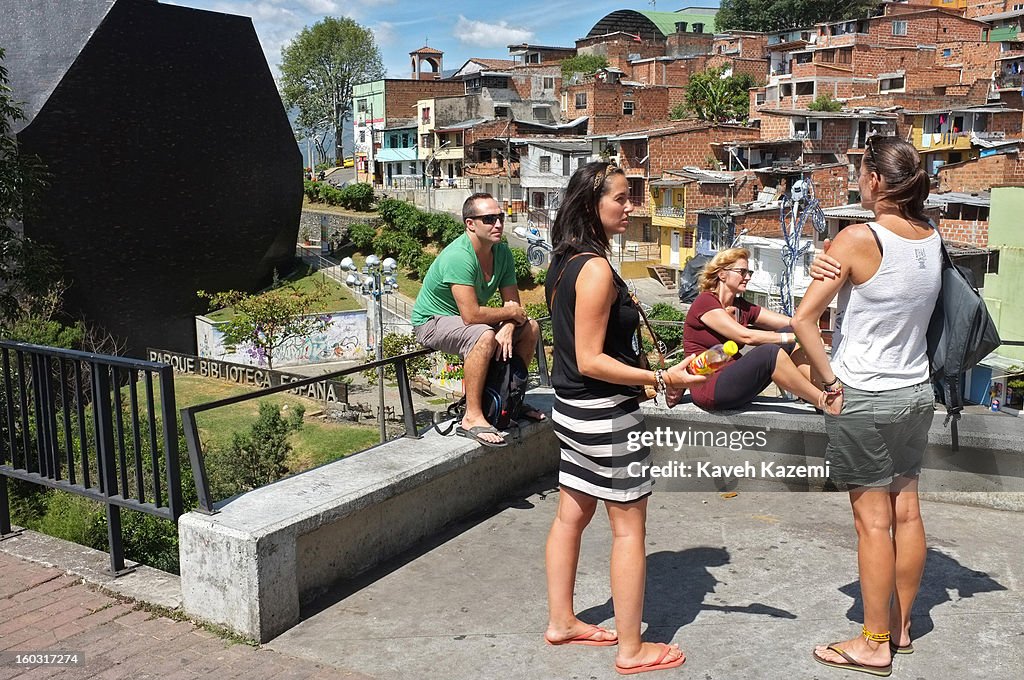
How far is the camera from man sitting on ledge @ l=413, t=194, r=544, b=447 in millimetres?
4633

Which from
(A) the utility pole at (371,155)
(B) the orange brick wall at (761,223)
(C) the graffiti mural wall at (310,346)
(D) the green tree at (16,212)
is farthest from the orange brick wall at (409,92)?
(D) the green tree at (16,212)

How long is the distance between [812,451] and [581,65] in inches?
2790

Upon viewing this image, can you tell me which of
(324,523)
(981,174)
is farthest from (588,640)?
(981,174)

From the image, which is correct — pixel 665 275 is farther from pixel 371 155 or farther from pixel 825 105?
pixel 371 155

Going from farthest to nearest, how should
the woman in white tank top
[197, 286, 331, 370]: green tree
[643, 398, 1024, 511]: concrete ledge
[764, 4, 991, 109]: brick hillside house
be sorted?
[764, 4, 991, 109]: brick hillside house, [197, 286, 331, 370]: green tree, [643, 398, 1024, 511]: concrete ledge, the woman in white tank top

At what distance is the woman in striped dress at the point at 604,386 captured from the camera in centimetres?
309

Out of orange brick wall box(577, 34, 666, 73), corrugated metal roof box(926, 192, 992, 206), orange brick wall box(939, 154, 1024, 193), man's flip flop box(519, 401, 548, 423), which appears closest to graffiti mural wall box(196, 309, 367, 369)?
corrugated metal roof box(926, 192, 992, 206)

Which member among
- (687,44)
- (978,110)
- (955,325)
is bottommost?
(955,325)

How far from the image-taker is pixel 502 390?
4797 mm

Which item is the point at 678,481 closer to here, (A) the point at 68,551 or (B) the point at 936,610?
(B) the point at 936,610

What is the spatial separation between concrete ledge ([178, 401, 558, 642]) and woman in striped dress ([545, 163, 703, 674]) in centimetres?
108

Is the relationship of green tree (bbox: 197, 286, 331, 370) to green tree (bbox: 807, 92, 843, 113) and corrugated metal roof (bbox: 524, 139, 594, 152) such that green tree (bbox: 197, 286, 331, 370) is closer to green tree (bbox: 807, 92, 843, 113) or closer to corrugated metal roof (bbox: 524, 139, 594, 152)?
corrugated metal roof (bbox: 524, 139, 594, 152)

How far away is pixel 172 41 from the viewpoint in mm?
26547

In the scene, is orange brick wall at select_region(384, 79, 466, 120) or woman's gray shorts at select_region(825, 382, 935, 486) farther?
orange brick wall at select_region(384, 79, 466, 120)
